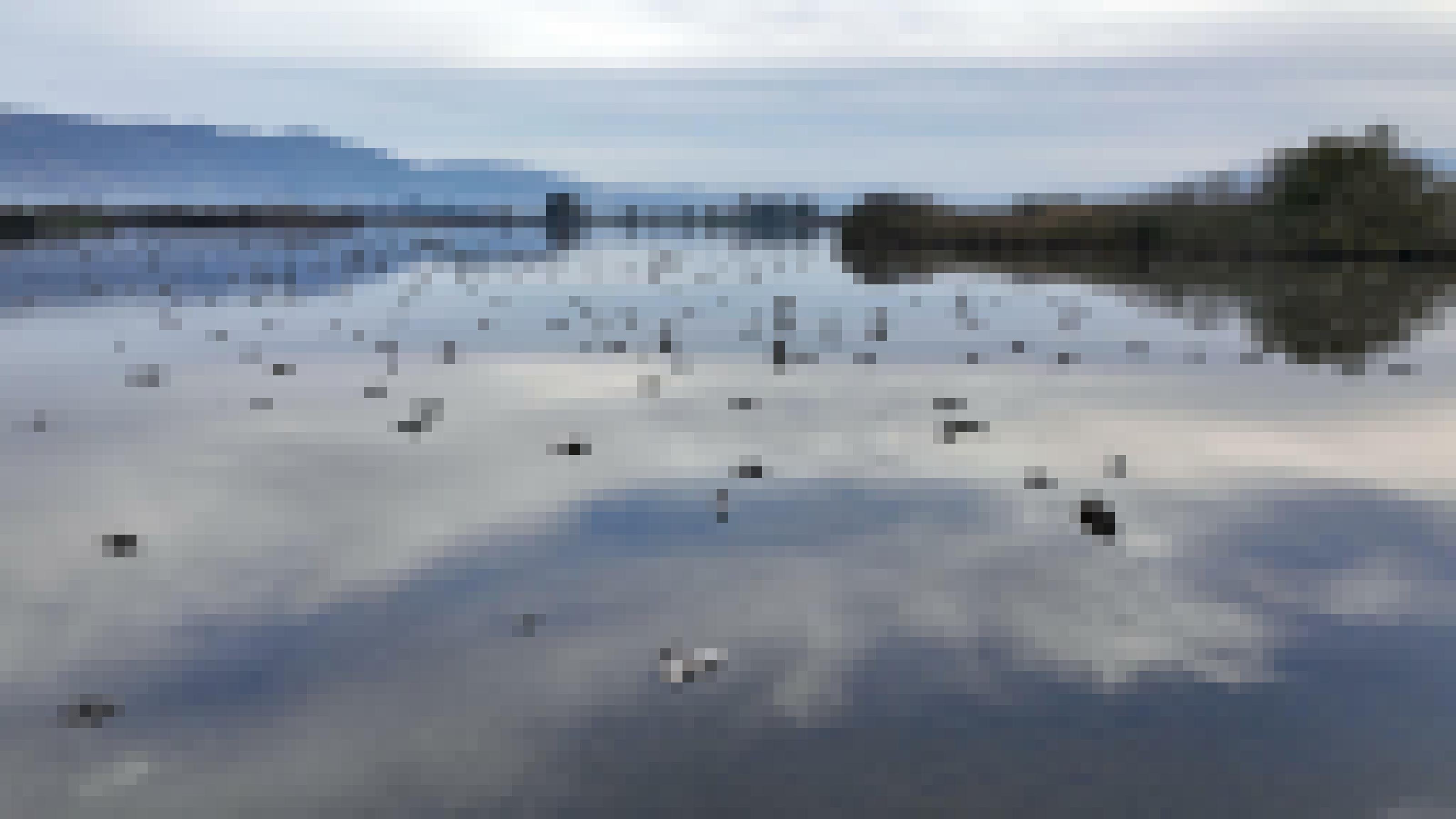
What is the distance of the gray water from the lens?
522cm

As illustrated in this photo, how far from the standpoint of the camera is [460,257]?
245 feet

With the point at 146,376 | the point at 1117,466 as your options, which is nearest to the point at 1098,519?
the point at 1117,466

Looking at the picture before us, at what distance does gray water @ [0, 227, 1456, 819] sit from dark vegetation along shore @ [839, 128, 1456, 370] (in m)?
14.8

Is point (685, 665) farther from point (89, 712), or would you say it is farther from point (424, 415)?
point (424, 415)

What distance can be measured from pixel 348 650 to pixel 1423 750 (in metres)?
5.66

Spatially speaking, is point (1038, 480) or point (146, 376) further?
point (146, 376)

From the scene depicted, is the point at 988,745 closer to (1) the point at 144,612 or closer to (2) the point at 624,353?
(1) the point at 144,612

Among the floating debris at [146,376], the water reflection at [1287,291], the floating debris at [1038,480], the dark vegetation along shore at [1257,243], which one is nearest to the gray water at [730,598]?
the floating debris at [1038,480]

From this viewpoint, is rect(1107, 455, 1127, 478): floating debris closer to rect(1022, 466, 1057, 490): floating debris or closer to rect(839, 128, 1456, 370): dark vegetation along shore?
rect(1022, 466, 1057, 490): floating debris

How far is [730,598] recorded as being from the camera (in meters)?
7.39

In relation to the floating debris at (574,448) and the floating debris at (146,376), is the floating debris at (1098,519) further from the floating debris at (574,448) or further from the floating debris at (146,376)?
the floating debris at (146,376)

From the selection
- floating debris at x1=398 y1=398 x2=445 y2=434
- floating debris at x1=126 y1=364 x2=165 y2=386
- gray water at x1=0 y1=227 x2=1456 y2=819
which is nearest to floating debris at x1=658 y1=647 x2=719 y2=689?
gray water at x1=0 y1=227 x2=1456 y2=819

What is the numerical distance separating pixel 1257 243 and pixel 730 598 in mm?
68250

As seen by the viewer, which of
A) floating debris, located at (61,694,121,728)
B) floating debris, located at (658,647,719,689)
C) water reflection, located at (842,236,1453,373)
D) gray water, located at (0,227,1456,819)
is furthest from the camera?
water reflection, located at (842,236,1453,373)
